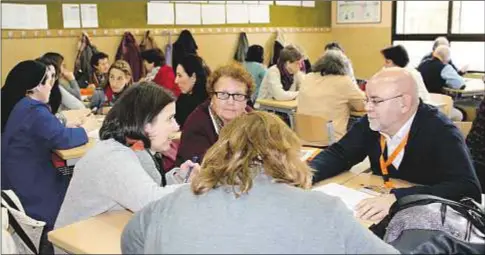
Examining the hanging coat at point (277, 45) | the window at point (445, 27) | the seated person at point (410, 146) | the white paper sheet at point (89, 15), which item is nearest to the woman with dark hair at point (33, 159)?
the seated person at point (410, 146)

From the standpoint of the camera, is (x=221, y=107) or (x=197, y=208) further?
(x=221, y=107)

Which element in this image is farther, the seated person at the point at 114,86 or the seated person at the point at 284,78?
the seated person at the point at 284,78

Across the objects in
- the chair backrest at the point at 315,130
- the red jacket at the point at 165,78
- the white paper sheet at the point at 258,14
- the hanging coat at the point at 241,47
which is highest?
the white paper sheet at the point at 258,14

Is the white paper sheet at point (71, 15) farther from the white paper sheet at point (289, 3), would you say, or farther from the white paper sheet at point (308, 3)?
the white paper sheet at point (308, 3)

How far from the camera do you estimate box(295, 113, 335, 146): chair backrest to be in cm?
402

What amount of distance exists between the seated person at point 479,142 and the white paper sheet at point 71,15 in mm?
4725

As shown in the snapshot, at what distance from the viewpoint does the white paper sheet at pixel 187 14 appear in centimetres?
728

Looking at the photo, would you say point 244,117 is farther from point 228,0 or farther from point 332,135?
point 228,0

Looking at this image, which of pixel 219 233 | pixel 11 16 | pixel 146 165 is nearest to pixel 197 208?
pixel 219 233

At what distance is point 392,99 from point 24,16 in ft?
15.6

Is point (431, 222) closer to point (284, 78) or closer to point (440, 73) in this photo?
point (284, 78)

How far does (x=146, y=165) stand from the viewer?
2.09m

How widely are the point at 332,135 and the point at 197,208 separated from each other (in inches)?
111

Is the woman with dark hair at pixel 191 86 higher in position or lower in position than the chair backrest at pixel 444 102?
higher
